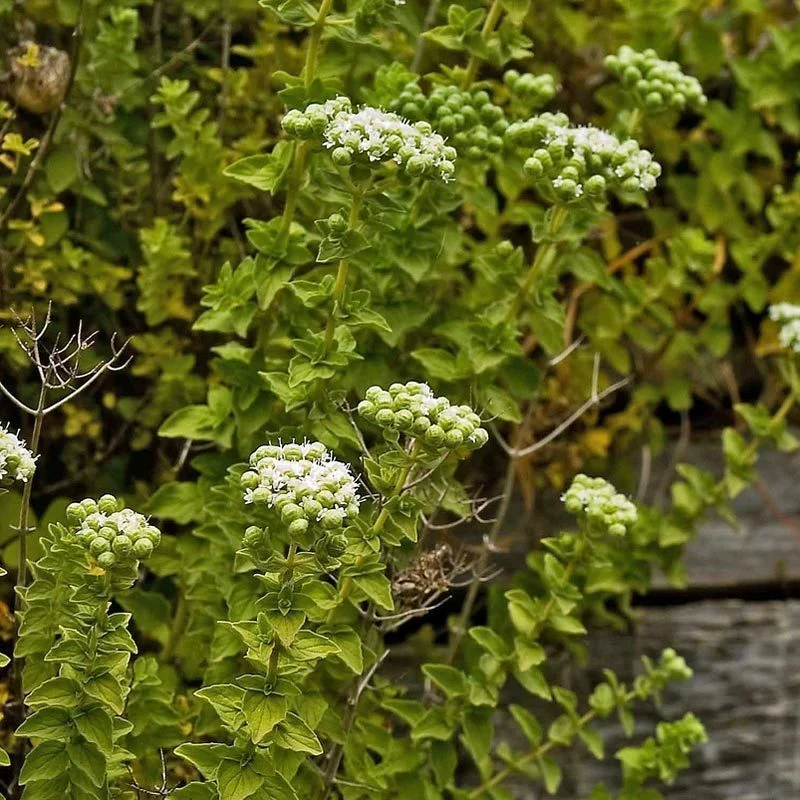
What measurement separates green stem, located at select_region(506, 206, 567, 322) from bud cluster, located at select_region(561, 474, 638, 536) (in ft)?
1.01

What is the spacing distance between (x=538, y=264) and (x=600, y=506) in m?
0.41

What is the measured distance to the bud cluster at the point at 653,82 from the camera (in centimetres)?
211

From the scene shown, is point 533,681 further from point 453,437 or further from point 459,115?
point 459,115

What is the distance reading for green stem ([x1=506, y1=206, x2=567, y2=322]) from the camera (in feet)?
6.58

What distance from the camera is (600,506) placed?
6.31 feet

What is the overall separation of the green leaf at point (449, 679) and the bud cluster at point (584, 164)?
29.6 inches

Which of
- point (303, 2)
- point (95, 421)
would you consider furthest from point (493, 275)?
point (95, 421)

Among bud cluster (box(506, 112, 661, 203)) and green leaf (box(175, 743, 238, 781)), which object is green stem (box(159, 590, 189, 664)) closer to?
green leaf (box(175, 743, 238, 781))

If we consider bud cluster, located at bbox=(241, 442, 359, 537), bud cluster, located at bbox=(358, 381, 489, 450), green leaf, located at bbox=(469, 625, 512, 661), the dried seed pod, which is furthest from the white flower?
the dried seed pod

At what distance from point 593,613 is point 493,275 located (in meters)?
0.92

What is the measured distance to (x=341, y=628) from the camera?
65.9 inches

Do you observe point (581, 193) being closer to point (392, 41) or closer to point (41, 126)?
point (392, 41)

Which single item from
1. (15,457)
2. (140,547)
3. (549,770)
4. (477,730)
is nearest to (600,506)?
(477,730)

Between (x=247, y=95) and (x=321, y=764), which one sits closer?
(x=321, y=764)
